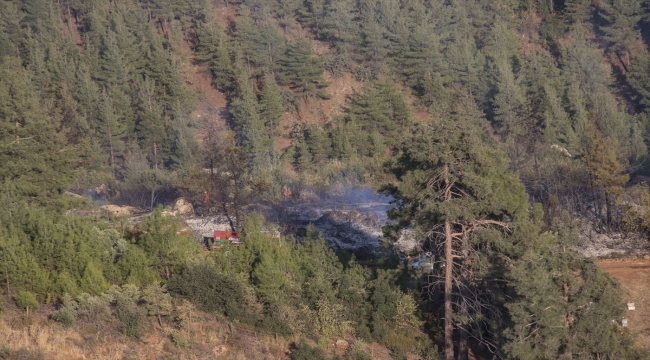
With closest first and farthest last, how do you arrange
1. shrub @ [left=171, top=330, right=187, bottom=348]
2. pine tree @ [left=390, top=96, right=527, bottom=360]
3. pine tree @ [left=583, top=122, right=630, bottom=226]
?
shrub @ [left=171, top=330, right=187, bottom=348] < pine tree @ [left=390, top=96, right=527, bottom=360] < pine tree @ [left=583, top=122, right=630, bottom=226]

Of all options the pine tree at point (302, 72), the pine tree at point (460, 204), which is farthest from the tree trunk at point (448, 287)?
the pine tree at point (302, 72)

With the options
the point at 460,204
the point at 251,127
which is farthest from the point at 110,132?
the point at 460,204

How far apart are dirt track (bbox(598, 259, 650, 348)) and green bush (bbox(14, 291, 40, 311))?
1724 cm

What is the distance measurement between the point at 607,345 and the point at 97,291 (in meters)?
14.0

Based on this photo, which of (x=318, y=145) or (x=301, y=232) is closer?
(x=301, y=232)

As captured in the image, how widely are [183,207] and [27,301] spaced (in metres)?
18.8

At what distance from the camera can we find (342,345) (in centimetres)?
2373

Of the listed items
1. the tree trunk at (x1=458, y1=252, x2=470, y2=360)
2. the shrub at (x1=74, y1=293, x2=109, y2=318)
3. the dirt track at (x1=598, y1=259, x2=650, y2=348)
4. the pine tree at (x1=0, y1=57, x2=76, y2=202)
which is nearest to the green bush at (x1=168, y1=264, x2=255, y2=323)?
the shrub at (x1=74, y1=293, x2=109, y2=318)

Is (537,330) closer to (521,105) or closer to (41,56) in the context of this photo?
(521,105)

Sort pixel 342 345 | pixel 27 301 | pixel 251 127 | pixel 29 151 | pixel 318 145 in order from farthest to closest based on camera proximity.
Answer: pixel 251 127 → pixel 318 145 → pixel 29 151 → pixel 342 345 → pixel 27 301

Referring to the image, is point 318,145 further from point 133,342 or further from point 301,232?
point 133,342

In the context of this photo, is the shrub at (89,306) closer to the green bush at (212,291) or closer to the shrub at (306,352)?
the green bush at (212,291)

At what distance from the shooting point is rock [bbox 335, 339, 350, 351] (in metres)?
23.6

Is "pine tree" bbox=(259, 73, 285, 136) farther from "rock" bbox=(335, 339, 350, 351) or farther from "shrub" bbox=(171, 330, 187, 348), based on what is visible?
"shrub" bbox=(171, 330, 187, 348)
